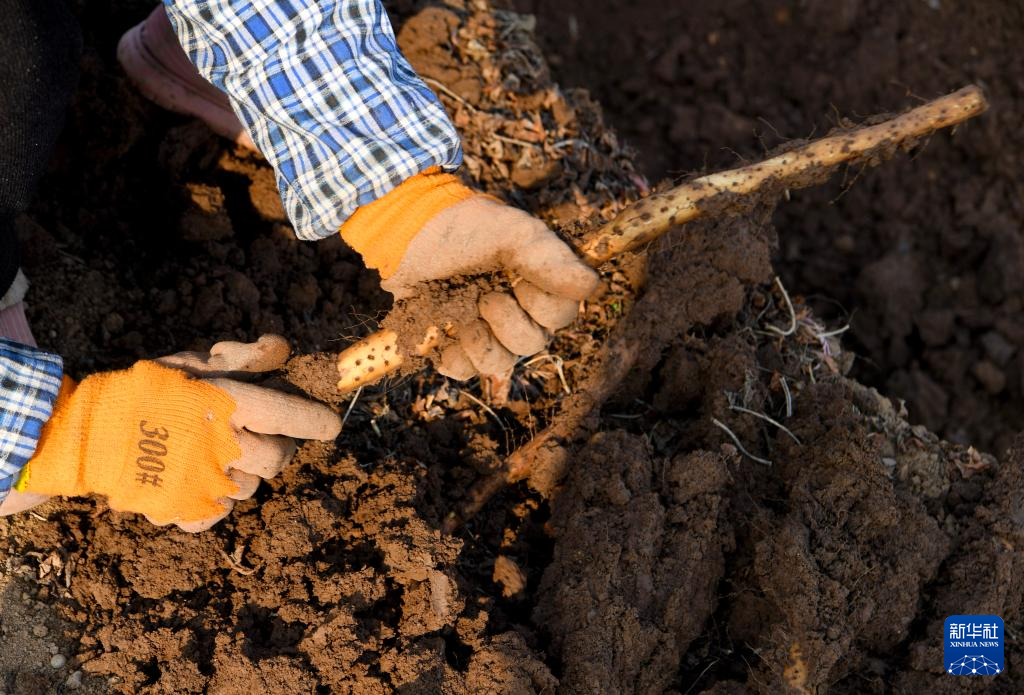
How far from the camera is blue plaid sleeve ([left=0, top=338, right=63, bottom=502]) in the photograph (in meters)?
1.72

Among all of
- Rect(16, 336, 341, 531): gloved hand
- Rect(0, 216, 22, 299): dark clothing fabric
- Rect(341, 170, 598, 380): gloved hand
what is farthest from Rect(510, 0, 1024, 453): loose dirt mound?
Rect(0, 216, 22, 299): dark clothing fabric

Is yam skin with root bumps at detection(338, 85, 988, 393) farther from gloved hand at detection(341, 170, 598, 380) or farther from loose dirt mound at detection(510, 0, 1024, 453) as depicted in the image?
loose dirt mound at detection(510, 0, 1024, 453)

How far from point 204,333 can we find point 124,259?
1.22ft

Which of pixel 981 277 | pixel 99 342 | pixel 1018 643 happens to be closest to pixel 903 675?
pixel 1018 643

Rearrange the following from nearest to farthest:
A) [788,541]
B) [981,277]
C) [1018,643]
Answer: [788,541], [1018,643], [981,277]

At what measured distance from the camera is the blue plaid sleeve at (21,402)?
172 cm

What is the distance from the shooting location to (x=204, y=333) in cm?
242

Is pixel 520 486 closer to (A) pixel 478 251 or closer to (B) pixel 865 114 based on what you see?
(A) pixel 478 251

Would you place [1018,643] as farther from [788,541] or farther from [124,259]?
[124,259]

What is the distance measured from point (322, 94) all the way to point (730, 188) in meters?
1.05

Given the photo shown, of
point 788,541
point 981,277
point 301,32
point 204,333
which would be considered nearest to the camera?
point 301,32

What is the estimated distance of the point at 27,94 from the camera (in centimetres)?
186

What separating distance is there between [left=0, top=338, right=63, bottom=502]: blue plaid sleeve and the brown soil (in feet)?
0.99

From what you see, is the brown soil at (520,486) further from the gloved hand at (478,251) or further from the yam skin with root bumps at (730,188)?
the gloved hand at (478,251)
